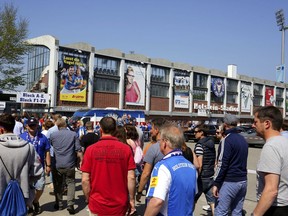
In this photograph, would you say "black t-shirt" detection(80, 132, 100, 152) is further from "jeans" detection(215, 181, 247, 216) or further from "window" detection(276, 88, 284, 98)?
"window" detection(276, 88, 284, 98)

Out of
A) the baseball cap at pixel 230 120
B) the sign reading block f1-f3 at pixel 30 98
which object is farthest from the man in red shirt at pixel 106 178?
the sign reading block f1-f3 at pixel 30 98

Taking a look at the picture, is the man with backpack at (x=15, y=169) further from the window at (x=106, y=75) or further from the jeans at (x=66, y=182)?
the window at (x=106, y=75)

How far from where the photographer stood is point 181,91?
52.3m

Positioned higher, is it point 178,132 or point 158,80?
point 158,80

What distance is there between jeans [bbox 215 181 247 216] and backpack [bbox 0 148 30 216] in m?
2.81

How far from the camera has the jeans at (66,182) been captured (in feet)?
24.0

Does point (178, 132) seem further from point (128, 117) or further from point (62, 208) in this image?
point (128, 117)

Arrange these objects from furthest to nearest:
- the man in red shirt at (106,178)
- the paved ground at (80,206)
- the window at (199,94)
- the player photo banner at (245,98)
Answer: the player photo banner at (245,98)
the window at (199,94)
the paved ground at (80,206)
the man in red shirt at (106,178)

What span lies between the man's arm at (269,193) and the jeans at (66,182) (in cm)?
490

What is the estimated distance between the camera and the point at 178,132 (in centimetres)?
331

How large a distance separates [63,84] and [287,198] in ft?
117

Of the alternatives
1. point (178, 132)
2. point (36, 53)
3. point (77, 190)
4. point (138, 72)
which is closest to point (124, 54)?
point (138, 72)

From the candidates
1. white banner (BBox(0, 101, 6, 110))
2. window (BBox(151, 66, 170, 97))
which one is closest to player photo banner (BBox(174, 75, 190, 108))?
window (BBox(151, 66, 170, 97))

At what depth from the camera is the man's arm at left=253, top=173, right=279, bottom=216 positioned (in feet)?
10.4
